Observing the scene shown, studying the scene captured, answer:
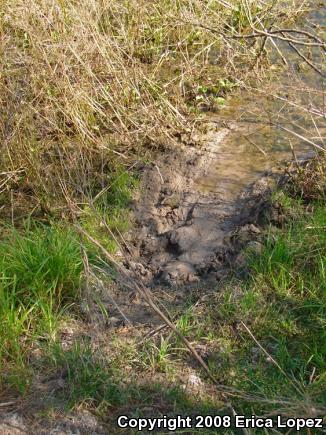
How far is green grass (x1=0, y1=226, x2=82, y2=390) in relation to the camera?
3.60 metres

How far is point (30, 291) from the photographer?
3.88 meters

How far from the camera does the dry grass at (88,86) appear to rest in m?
4.84

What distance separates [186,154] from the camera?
5391 millimetres

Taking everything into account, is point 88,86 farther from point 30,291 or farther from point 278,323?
point 278,323

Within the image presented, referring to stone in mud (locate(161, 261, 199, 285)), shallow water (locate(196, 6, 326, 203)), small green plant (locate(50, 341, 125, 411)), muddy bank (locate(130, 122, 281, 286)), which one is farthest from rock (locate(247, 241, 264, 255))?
small green plant (locate(50, 341, 125, 411))

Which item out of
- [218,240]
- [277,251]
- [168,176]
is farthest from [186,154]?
[277,251]

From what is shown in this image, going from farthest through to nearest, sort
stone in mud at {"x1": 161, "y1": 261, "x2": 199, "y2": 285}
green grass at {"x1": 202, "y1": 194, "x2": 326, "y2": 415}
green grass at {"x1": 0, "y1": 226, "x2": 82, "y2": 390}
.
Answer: stone in mud at {"x1": 161, "y1": 261, "x2": 199, "y2": 285} → green grass at {"x1": 0, "y1": 226, "x2": 82, "y2": 390} → green grass at {"x1": 202, "y1": 194, "x2": 326, "y2": 415}

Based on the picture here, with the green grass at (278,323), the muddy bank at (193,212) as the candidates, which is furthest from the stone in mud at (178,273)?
the green grass at (278,323)

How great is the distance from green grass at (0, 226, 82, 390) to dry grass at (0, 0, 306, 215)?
1.97 feet

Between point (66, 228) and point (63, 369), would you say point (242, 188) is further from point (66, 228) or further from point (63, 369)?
point (63, 369)

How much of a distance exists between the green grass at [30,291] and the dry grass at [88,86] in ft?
1.97

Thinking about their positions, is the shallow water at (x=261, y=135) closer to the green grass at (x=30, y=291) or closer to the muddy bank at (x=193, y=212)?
the muddy bank at (x=193, y=212)

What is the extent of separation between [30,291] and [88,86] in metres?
2.04

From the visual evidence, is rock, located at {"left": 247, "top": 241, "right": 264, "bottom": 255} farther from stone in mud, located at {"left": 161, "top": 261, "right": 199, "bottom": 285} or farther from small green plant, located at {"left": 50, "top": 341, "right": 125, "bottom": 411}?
small green plant, located at {"left": 50, "top": 341, "right": 125, "bottom": 411}
